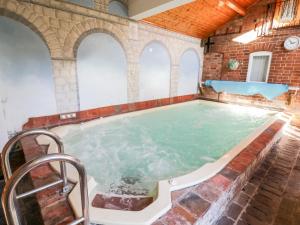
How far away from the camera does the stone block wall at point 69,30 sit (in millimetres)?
2215

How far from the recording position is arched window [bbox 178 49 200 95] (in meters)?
4.84

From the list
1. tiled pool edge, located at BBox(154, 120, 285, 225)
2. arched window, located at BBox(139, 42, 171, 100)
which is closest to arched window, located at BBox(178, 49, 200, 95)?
arched window, located at BBox(139, 42, 171, 100)

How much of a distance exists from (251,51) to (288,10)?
1.08 m

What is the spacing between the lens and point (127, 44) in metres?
3.39

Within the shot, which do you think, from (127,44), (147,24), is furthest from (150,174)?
(147,24)

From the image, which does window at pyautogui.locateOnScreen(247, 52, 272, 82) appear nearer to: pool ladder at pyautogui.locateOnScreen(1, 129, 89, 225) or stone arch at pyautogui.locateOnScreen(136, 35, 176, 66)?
stone arch at pyautogui.locateOnScreen(136, 35, 176, 66)

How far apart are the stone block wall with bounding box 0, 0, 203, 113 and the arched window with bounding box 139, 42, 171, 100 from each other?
0.20 m

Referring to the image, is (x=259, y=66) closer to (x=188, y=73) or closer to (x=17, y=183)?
(x=188, y=73)

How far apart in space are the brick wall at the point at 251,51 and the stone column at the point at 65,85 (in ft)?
13.9

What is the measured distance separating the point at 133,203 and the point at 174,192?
1.02 ft

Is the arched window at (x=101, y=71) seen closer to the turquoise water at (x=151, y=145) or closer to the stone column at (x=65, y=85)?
the stone column at (x=65, y=85)

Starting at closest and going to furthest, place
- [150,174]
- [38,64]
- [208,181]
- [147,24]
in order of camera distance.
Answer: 1. [208,181]
2. [150,174]
3. [38,64]
4. [147,24]

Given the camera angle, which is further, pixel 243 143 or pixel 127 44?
pixel 127 44

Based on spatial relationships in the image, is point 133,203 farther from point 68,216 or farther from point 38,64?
point 38,64
